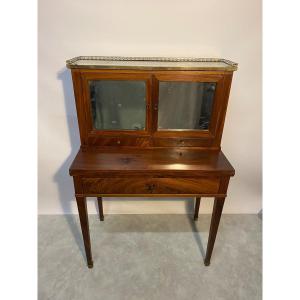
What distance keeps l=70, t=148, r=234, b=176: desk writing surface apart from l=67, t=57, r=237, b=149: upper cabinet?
2.6 inches

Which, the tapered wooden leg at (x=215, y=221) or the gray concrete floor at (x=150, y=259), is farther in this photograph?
the gray concrete floor at (x=150, y=259)

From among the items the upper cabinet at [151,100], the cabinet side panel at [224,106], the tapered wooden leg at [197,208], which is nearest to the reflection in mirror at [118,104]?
the upper cabinet at [151,100]

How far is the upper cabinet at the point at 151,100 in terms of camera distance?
1.26 meters

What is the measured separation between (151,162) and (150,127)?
0.24 metres

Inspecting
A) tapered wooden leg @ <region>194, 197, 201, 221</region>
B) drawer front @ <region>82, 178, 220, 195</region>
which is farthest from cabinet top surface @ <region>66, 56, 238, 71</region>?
Result: tapered wooden leg @ <region>194, 197, 201, 221</region>

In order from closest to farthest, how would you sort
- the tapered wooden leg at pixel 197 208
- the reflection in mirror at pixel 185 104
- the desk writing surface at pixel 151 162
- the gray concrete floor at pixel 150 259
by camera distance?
1. the desk writing surface at pixel 151 162
2. the reflection in mirror at pixel 185 104
3. the gray concrete floor at pixel 150 259
4. the tapered wooden leg at pixel 197 208

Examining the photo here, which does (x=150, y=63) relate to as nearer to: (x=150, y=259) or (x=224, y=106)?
(x=224, y=106)

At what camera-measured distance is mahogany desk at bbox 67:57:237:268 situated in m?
Result: 1.24

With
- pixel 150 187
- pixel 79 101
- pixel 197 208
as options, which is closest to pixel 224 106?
pixel 150 187

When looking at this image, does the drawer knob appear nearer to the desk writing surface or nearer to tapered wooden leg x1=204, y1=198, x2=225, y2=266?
the desk writing surface

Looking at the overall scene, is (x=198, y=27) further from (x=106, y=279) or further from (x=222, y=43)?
(x=106, y=279)

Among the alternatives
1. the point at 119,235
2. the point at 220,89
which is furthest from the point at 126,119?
the point at 119,235

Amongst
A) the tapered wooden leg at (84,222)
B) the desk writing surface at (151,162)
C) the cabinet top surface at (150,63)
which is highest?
the cabinet top surface at (150,63)

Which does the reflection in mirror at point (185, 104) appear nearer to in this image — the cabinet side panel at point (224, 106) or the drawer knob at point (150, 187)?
the cabinet side panel at point (224, 106)
